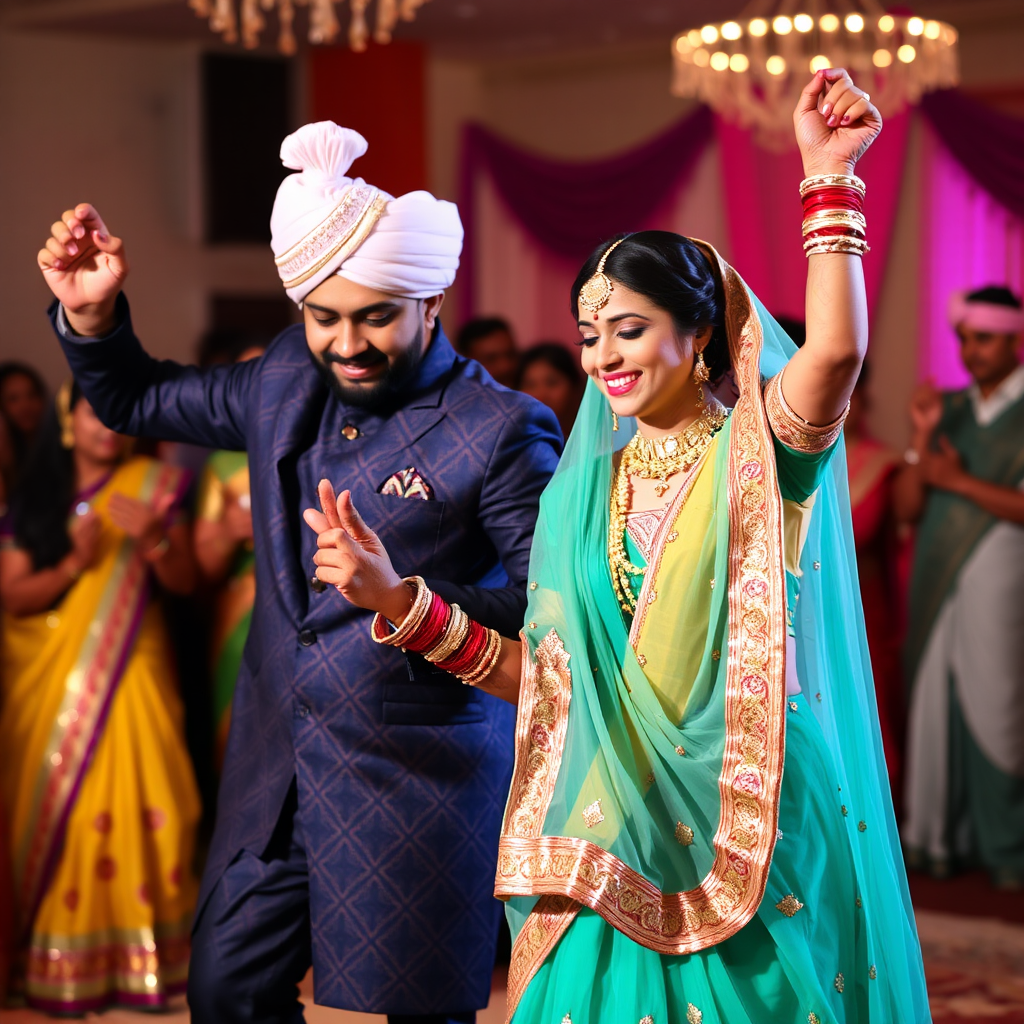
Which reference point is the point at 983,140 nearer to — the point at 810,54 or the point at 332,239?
the point at 810,54

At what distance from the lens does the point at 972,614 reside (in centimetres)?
472

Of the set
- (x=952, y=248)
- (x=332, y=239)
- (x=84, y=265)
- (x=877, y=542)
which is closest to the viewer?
(x=332, y=239)

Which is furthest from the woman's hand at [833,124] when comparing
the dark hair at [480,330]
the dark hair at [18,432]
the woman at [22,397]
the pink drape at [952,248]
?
the pink drape at [952,248]

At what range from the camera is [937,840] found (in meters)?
4.73

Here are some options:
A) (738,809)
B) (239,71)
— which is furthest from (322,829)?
(239,71)

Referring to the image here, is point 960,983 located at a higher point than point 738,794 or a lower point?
lower

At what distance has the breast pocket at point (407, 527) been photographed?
2184 millimetres

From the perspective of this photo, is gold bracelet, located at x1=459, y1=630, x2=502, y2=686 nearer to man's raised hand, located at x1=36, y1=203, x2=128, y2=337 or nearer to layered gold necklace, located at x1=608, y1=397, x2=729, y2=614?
layered gold necklace, located at x1=608, y1=397, x2=729, y2=614

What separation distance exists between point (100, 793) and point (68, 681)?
285mm

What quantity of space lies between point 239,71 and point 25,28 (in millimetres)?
1019

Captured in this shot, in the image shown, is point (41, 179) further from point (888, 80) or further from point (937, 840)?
point (937, 840)

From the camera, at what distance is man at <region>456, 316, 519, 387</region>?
480 centimetres

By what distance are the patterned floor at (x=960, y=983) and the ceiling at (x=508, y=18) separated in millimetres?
3729

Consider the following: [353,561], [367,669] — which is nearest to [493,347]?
[367,669]
